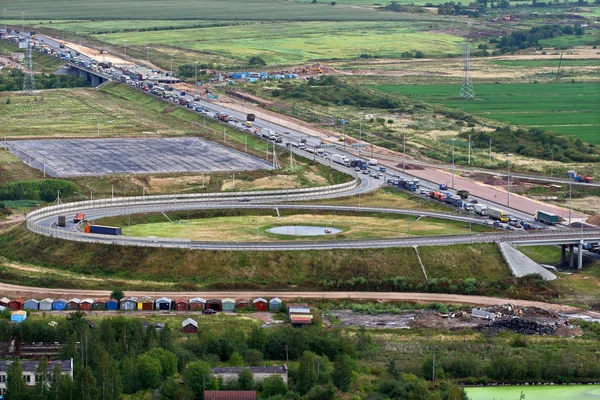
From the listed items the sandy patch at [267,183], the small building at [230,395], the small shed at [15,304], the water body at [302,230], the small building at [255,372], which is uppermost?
the small building at [255,372]

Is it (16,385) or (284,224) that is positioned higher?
(16,385)

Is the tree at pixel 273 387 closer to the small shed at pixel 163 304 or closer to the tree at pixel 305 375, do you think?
the tree at pixel 305 375

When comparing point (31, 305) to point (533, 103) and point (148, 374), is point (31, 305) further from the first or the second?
point (533, 103)

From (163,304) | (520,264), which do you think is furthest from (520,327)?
(163,304)

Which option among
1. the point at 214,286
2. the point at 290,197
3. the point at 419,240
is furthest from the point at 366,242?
the point at 290,197

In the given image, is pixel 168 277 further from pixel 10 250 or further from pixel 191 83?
pixel 191 83

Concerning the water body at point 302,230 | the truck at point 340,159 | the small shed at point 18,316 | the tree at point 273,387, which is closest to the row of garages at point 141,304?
the small shed at point 18,316
